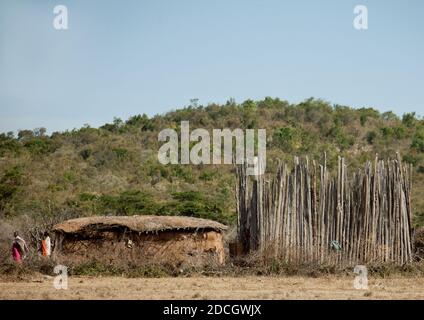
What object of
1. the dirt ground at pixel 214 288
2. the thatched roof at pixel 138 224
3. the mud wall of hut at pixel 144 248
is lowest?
the dirt ground at pixel 214 288

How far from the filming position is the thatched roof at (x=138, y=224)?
14.3 metres

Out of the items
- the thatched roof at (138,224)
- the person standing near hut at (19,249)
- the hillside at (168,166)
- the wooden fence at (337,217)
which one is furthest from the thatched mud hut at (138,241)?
the hillside at (168,166)

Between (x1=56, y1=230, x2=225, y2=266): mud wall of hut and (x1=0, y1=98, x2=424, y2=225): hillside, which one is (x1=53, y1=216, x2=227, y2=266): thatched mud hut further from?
(x1=0, y1=98, x2=424, y2=225): hillside

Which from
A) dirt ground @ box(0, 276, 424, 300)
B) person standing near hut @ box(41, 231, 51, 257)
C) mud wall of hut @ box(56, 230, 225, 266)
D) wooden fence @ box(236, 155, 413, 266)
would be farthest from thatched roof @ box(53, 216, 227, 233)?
wooden fence @ box(236, 155, 413, 266)

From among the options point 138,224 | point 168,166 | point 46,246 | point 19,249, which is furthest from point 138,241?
point 168,166

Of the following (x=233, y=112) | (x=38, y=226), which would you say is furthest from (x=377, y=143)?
(x=38, y=226)

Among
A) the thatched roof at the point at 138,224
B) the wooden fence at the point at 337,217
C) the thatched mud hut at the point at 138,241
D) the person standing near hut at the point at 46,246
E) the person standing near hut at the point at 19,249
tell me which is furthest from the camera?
the person standing near hut at the point at 46,246

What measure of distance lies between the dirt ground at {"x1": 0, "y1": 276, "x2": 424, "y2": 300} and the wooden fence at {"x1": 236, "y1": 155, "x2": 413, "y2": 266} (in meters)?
0.60

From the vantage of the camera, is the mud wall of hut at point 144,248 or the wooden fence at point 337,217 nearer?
the wooden fence at point 337,217

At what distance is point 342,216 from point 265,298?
3.71 meters

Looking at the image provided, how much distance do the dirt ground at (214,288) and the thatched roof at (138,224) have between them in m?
1.03

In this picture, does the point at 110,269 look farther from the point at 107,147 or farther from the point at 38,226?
the point at 107,147

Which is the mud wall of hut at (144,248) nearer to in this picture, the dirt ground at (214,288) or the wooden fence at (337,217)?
the dirt ground at (214,288)

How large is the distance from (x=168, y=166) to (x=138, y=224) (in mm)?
21251
